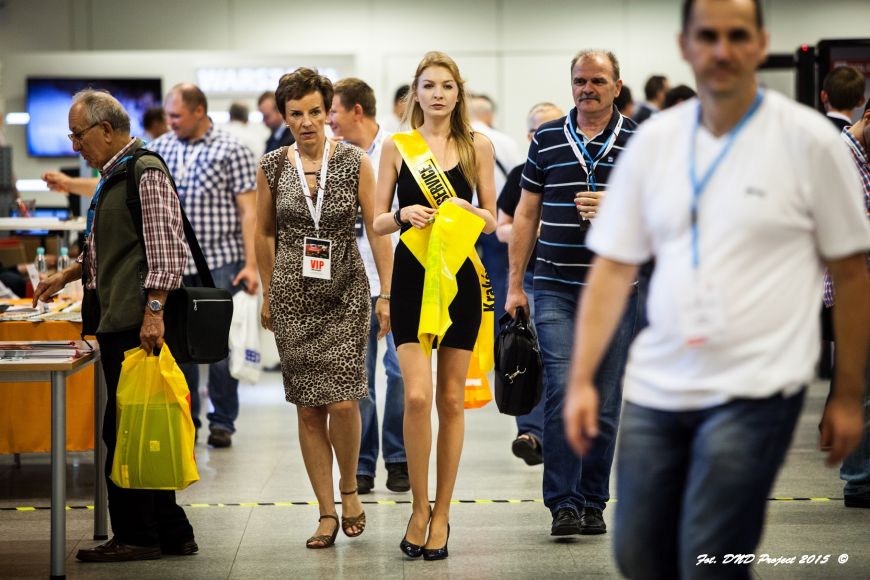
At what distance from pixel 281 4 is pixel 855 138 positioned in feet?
30.0

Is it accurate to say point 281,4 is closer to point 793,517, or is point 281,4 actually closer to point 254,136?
point 254,136

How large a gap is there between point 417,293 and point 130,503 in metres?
1.26

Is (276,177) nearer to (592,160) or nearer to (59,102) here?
(592,160)

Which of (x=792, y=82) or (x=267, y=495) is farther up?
(x=792, y=82)

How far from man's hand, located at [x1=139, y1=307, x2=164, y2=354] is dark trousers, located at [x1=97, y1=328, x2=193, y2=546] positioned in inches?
2.8

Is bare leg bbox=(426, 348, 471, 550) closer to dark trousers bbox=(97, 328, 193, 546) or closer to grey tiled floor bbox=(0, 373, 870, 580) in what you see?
grey tiled floor bbox=(0, 373, 870, 580)

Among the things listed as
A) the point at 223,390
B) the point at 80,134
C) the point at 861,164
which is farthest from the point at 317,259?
the point at 223,390

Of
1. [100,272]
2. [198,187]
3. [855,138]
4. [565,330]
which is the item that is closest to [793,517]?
[565,330]

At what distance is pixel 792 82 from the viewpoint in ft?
41.4

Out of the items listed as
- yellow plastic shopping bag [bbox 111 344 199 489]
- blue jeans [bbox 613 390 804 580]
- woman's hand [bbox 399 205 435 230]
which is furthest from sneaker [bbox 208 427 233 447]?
blue jeans [bbox 613 390 804 580]

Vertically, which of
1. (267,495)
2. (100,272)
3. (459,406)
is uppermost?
(100,272)

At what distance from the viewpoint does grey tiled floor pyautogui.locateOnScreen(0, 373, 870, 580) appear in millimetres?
4125

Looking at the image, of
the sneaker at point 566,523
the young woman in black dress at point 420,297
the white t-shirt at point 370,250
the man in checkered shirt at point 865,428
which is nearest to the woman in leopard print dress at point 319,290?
the young woman in black dress at point 420,297

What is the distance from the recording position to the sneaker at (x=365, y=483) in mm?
5383
